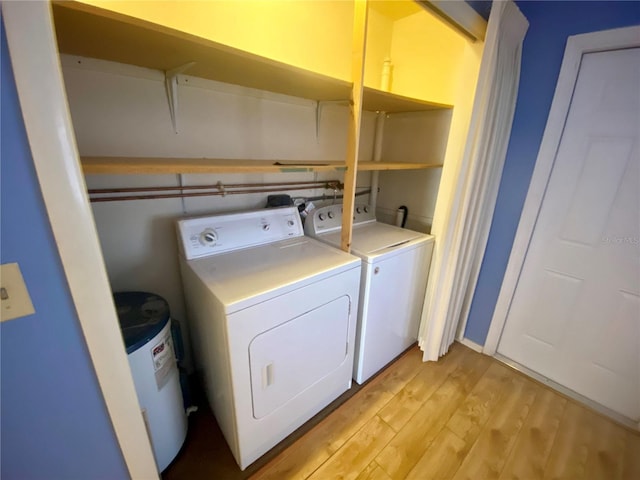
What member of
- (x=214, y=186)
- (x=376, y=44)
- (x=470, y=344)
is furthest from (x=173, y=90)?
(x=470, y=344)

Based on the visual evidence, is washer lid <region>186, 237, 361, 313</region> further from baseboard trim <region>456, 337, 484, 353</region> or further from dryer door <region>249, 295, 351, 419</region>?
baseboard trim <region>456, 337, 484, 353</region>

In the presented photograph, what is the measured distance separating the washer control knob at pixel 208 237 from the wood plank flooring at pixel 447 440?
→ 3.57 feet

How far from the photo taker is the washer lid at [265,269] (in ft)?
3.45

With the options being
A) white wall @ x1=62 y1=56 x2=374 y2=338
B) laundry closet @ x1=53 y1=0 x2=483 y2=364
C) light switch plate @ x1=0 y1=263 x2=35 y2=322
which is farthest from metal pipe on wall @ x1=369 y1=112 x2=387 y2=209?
light switch plate @ x1=0 y1=263 x2=35 y2=322

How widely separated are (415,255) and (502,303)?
87cm

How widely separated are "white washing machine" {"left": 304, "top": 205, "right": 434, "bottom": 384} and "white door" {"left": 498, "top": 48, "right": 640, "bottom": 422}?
2.54 ft

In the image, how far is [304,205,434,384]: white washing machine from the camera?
1.54 meters

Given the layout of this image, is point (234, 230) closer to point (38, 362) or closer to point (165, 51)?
point (165, 51)

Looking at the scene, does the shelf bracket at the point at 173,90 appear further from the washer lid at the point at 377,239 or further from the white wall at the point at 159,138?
the washer lid at the point at 377,239

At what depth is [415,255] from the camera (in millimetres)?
1735

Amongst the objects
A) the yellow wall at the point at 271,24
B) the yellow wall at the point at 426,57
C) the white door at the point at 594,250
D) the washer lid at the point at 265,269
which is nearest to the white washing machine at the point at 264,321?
the washer lid at the point at 265,269

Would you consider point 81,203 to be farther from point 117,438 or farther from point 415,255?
point 415,255

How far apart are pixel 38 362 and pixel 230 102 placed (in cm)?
137

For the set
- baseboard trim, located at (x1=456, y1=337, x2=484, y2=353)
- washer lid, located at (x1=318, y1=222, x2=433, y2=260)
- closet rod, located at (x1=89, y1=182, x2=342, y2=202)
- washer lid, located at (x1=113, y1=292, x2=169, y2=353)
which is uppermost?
closet rod, located at (x1=89, y1=182, x2=342, y2=202)
